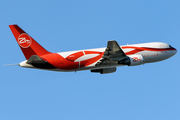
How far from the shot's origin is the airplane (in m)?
40.6

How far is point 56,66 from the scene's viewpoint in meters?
41.2

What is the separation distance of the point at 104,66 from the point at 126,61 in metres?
3.39

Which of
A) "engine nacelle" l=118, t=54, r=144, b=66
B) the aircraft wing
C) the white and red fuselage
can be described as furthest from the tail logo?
"engine nacelle" l=118, t=54, r=144, b=66

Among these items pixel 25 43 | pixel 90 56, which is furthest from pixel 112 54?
pixel 25 43

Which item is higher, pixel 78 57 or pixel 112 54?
pixel 112 54

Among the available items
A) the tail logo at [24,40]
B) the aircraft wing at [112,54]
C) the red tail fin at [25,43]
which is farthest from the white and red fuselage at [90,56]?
the tail logo at [24,40]

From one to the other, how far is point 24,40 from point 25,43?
0.46m

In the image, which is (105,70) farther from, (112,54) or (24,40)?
(24,40)

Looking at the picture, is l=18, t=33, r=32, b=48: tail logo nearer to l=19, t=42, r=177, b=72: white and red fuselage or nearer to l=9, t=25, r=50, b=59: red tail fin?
l=9, t=25, r=50, b=59: red tail fin

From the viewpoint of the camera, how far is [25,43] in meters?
41.1

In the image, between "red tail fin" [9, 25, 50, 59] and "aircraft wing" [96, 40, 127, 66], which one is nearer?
"aircraft wing" [96, 40, 127, 66]

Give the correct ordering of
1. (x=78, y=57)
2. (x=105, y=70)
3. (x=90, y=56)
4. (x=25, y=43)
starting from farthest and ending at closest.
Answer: (x=105, y=70), (x=90, y=56), (x=78, y=57), (x=25, y=43)

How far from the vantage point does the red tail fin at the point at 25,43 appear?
40.8 metres

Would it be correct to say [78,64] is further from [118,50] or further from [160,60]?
[160,60]
